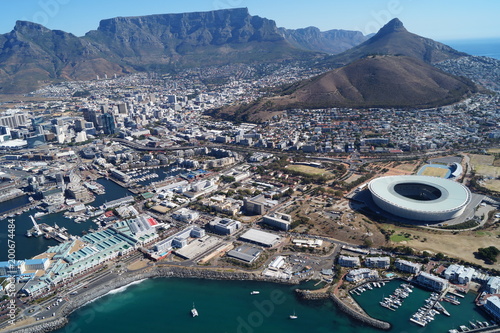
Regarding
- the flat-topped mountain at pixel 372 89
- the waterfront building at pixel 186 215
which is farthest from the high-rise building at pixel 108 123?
the waterfront building at pixel 186 215

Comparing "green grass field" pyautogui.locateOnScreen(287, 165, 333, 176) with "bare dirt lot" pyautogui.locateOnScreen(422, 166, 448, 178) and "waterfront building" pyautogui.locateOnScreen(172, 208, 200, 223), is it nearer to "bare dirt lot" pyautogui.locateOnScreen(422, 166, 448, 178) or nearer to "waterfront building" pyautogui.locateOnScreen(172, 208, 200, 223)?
"bare dirt lot" pyautogui.locateOnScreen(422, 166, 448, 178)

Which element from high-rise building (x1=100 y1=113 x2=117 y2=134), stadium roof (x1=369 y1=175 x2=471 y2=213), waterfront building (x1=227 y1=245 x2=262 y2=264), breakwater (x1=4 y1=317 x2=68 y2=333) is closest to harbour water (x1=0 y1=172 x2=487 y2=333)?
breakwater (x1=4 y1=317 x2=68 y2=333)

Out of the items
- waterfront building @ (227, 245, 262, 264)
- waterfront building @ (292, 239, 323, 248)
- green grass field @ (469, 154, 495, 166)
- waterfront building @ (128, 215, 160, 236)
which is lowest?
waterfront building @ (227, 245, 262, 264)

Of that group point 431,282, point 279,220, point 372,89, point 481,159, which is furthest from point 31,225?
point 372,89

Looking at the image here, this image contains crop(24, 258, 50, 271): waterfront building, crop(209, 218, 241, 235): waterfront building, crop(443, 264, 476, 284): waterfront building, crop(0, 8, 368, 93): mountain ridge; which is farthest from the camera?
crop(0, 8, 368, 93): mountain ridge

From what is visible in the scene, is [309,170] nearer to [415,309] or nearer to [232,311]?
[415,309]

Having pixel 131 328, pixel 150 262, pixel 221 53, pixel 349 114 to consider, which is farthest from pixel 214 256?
pixel 221 53

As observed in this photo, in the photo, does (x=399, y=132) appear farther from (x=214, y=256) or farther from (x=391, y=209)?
(x=214, y=256)

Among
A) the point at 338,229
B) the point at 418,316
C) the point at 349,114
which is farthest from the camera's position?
the point at 349,114
